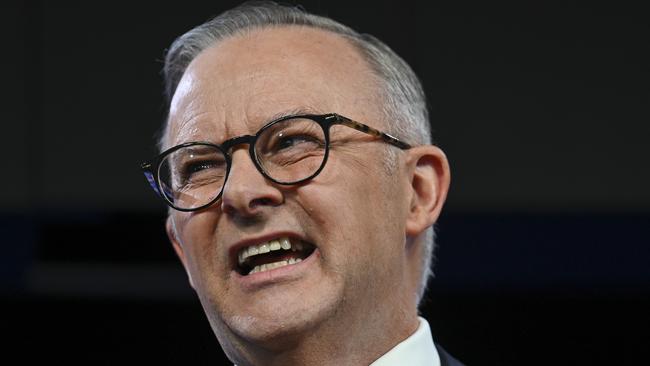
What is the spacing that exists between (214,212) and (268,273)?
0.51 ft

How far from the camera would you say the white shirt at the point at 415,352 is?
164 cm

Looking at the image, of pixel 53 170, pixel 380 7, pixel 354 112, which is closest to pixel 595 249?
pixel 380 7

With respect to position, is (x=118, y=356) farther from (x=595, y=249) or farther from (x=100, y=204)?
(x=595, y=249)

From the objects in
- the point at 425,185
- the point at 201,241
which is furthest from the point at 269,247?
the point at 425,185

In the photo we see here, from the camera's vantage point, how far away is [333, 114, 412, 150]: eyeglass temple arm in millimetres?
1581

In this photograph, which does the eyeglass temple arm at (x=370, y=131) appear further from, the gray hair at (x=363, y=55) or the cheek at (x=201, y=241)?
the cheek at (x=201, y=241)

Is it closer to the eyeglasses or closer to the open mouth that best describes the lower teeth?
the open mouth

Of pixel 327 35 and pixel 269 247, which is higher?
pixel 327 35

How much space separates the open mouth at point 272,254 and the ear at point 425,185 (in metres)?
0.25

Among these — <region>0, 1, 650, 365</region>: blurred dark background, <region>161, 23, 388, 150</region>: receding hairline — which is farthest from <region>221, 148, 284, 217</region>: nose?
<region>0, 1, 650, 365</region>: blurred dark background

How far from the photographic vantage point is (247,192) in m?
1.49

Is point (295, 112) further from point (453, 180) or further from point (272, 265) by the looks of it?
point (453, 180)

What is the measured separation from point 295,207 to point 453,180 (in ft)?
4.70

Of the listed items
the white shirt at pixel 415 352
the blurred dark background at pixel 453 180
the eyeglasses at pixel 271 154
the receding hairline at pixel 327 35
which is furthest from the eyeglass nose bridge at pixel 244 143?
the blurred dark background at pixel 453 180
